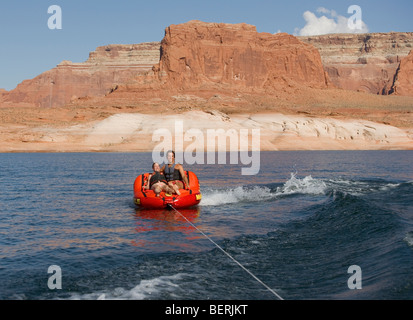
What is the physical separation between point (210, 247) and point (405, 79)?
575 ft

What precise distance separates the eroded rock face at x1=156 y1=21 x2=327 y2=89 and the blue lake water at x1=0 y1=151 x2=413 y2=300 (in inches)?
4179

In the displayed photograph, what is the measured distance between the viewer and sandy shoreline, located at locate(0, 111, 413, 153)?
71.1 meters

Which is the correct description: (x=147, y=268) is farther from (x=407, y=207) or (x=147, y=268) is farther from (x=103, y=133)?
(x=103, y=133)

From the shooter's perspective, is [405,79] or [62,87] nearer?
[405,79]

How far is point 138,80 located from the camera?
406 ft

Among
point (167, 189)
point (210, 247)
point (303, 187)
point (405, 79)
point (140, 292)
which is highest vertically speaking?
point (405, 79)

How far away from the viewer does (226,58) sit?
12925 cm

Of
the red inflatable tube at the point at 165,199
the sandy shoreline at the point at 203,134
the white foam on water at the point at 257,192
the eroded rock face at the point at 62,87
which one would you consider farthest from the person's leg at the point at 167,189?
the eroded rock face at the point at 62,87

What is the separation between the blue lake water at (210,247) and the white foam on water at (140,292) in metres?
0.02

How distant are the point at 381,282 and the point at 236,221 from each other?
7.29 m

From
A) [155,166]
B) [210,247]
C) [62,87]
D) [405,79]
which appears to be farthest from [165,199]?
[62,87]

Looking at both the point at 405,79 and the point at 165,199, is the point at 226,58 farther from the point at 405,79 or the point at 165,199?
the point at 165,199

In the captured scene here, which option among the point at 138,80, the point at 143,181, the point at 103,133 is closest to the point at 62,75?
the point at 138,80

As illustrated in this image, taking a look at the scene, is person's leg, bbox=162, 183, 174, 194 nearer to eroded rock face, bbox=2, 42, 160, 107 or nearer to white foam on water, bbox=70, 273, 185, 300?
white foam on water, bbox=70, 273, 185, 300
